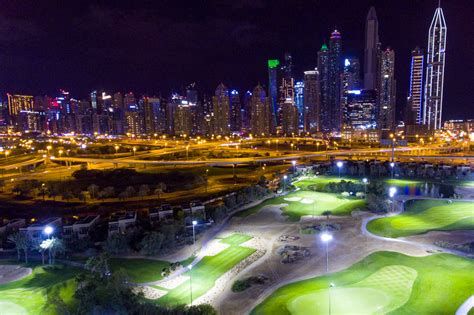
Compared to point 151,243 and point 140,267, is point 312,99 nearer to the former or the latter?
point 151,243

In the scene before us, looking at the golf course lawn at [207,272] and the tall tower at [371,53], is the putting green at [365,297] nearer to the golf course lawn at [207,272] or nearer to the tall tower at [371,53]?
the golf course lawn at [207,272]

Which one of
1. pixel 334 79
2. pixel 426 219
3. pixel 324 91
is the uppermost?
pixel 334 79

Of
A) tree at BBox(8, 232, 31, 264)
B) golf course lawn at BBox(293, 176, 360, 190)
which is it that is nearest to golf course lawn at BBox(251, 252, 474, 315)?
tree at BBox(8, 232, 31, 264)

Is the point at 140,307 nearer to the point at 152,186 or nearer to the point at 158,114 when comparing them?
the point at 152,186

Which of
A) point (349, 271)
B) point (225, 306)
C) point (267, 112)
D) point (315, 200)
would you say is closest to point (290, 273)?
point (349, 271)

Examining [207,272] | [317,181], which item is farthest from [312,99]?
[207,272]

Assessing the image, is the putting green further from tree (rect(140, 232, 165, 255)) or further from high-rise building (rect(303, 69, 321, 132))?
high-rise building (rect(303, 69, 321, 132))
